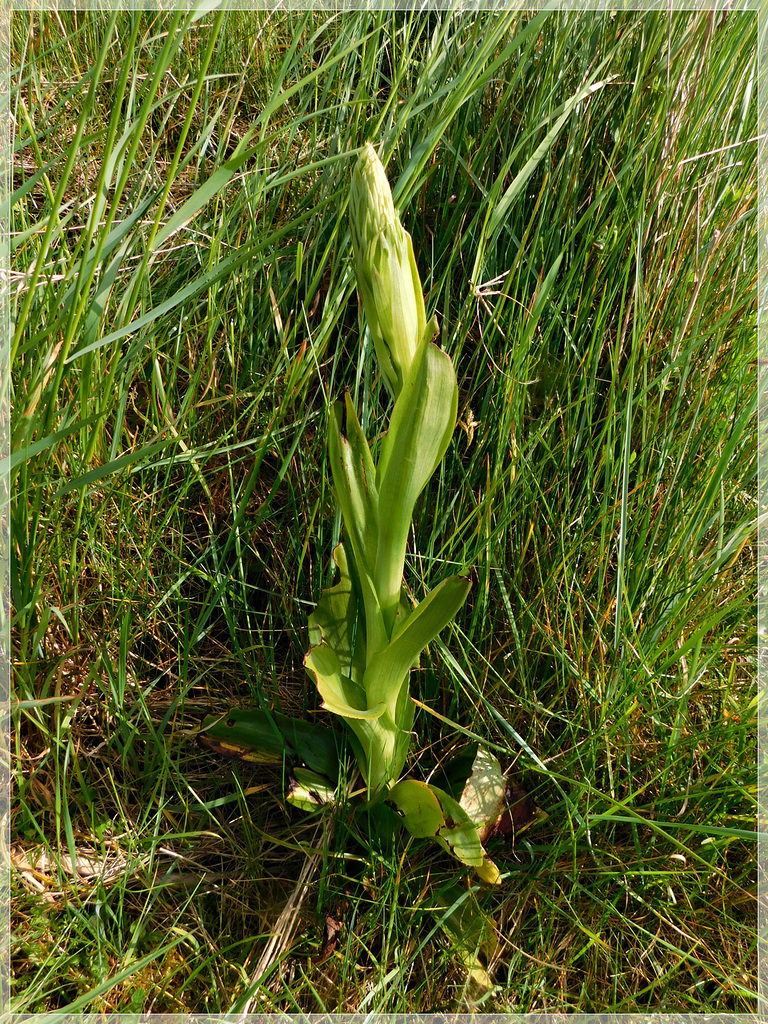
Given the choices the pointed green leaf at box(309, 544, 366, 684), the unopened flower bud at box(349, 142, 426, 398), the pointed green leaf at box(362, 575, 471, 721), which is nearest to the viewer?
the unopened flower bud at box(349, 142, 426, 398)

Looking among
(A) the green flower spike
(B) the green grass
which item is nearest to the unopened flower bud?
(A) the green flower spike

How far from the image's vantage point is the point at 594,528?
981 millimetres

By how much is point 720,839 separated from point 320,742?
Answer: 0.51 metres

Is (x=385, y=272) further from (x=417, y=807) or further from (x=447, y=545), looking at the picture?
(x=417, y=807)

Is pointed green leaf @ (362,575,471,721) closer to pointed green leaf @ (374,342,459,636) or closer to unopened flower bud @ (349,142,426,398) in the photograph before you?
pointed green leaf @ (374,342,459,636)

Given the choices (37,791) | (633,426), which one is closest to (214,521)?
(37,791)

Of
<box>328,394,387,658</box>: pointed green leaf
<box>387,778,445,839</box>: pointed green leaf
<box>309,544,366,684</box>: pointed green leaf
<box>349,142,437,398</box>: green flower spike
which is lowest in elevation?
<box>387,778,445,839</box>: pointed green leaf

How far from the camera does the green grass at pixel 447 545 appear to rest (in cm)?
86

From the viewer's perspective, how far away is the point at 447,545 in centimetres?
101

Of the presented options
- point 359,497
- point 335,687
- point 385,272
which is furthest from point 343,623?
point 385,272

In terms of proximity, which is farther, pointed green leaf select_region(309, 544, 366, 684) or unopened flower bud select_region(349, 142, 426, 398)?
pointed green leaf select_region(309, 544, 366, 684)

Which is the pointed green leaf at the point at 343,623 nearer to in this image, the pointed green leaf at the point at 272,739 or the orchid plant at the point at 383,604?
the orchid plant at the point at 383,604

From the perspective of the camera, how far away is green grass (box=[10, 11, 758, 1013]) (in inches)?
33.9

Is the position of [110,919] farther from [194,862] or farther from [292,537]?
[292,537]
